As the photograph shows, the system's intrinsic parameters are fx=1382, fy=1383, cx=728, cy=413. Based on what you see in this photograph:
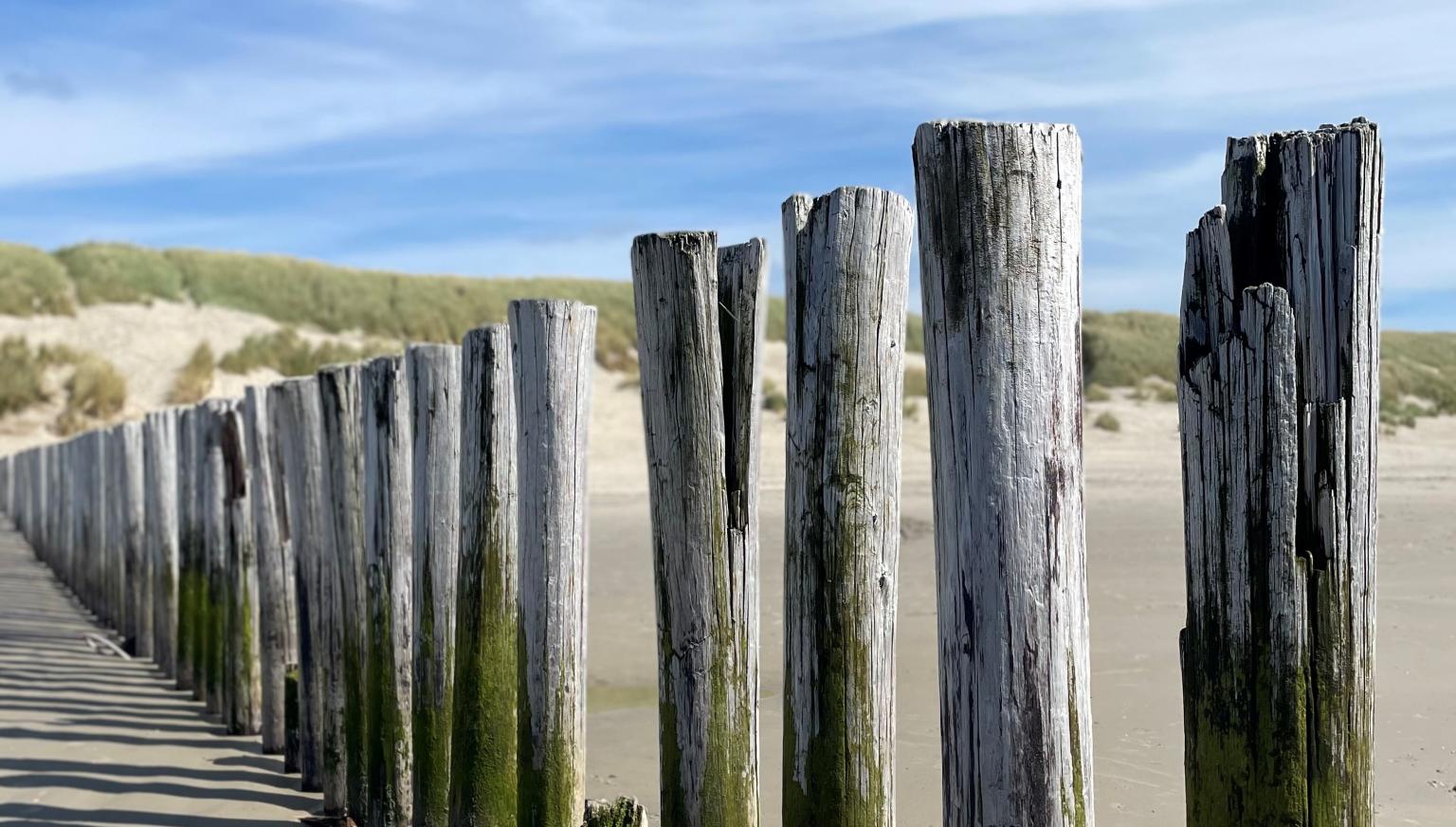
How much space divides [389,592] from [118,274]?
35.8m

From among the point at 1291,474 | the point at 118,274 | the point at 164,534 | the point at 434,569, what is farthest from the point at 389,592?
the point at 118,274

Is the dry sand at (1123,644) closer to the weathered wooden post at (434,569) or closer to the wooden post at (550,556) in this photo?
the weathered wooden post at (434,569)

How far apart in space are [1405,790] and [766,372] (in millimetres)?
27293

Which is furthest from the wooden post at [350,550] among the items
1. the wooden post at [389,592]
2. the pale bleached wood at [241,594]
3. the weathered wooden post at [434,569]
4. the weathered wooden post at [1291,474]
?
the weathered wooden post at [1291,474]

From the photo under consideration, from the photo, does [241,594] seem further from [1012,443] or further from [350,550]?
[1012,443]

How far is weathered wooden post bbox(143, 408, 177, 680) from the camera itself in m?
8.45

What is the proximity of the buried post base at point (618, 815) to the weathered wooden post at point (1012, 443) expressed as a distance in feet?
3.59

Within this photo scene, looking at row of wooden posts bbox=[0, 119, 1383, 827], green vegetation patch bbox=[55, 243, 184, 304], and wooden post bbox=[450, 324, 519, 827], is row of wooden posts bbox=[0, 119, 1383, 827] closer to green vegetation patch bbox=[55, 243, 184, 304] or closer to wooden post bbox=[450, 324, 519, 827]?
wooden post bbox=[450, 324, 519, 827]

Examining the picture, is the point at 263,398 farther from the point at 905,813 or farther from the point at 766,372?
the point at 766,372


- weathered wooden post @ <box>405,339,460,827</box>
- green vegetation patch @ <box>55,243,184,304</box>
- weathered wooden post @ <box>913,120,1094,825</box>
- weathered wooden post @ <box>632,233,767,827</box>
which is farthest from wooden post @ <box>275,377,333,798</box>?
green vegetation patch @ <box>55,243,184,304</box>

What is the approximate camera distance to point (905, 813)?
498cm

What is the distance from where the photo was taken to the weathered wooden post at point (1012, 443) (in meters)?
2.38

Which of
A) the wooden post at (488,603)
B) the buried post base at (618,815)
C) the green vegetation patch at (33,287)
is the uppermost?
the green vegetation patch at (33,287)

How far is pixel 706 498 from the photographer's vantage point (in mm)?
3154
